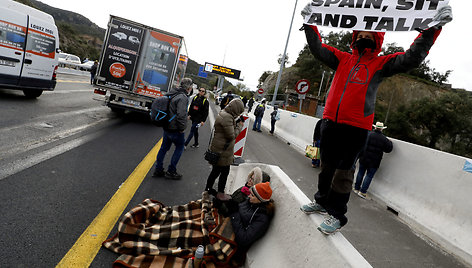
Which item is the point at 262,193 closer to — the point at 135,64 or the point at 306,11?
the point at 306,11

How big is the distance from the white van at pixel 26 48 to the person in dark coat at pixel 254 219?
30.3 ft

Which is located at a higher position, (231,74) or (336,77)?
(231,74)

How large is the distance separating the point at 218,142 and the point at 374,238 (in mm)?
2738

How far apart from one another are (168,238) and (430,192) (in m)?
4.63

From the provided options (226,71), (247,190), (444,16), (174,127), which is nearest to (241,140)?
(174,127)

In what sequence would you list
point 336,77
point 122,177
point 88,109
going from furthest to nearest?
1. point 88,109
2. point 122,177
3. point 336,77

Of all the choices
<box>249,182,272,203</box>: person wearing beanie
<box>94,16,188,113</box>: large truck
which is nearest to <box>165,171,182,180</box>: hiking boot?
<box>249,182,272,203</box>: person wearing beanie

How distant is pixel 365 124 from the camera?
2.16 m

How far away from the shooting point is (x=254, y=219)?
2.59 metres

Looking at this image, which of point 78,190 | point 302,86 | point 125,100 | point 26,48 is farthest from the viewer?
point 302,86

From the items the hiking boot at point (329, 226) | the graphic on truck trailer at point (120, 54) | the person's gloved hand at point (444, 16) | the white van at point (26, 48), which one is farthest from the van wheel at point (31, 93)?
the person's gloved hand at point (444, 16)

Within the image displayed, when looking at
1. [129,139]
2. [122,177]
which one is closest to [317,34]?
[122,177]

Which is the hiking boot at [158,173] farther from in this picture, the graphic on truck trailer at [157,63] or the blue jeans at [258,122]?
the blue jeans at [258,122]

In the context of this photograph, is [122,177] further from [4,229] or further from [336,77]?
[336,77]
